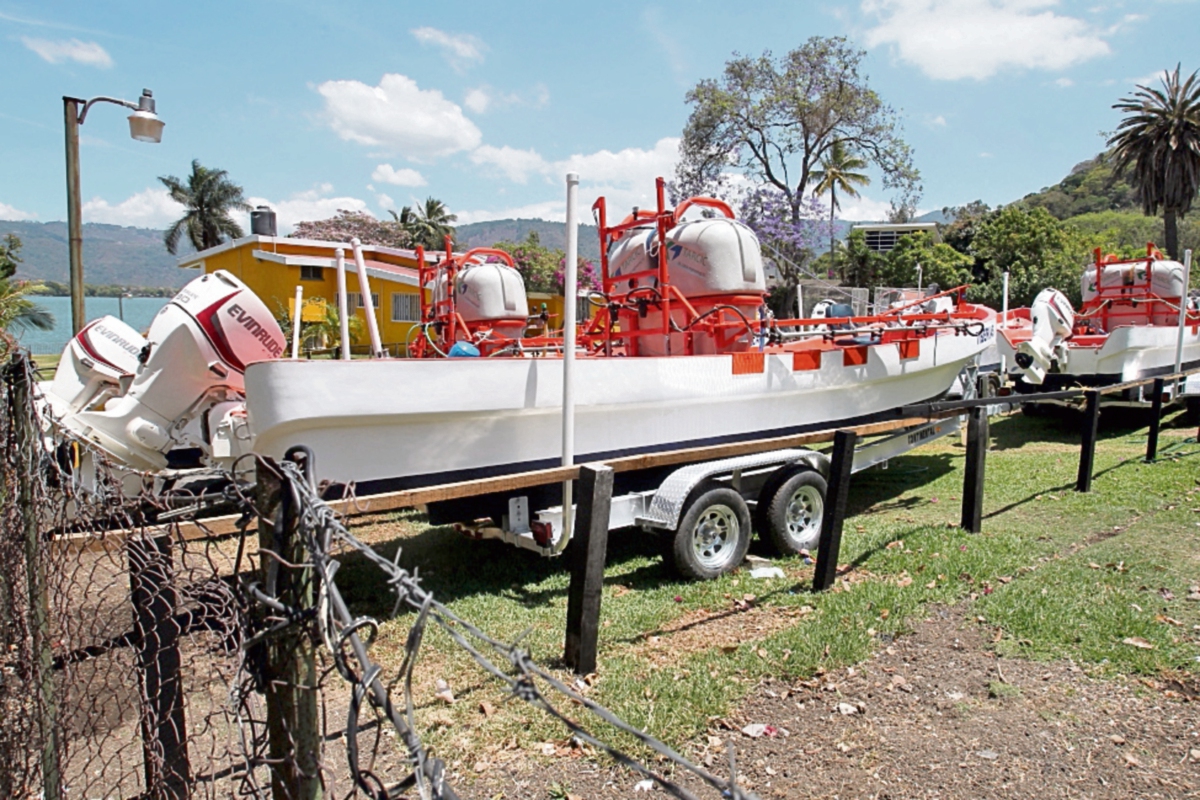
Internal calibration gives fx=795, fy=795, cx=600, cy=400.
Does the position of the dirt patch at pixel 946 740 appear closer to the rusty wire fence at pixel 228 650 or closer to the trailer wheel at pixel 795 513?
the rusty wire fence at pixel 228 650

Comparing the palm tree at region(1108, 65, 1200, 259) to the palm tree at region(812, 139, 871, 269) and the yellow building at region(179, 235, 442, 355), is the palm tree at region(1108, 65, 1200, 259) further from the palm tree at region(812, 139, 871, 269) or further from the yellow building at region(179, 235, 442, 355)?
the yellow building at region(179, 235, 442, 355)

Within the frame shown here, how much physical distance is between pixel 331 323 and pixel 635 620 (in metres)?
21.2

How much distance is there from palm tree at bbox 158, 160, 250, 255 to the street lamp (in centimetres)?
4595

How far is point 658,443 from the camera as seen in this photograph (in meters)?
6.30

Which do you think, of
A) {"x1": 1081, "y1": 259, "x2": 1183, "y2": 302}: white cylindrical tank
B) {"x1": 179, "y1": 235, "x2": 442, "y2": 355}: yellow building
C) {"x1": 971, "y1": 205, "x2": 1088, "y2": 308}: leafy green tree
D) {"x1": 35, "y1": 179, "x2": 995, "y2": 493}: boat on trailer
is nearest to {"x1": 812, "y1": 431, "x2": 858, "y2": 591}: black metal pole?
{"x1": 35, "y1": 179, "x2": 995, "y2": 493}: boat on trailer

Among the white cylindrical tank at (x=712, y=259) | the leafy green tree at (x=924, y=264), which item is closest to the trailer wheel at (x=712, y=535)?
the white cylindrical tank at (x=712, y=259)

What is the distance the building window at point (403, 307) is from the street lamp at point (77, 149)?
19.3m

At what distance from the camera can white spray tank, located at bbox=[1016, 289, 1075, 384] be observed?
11.2 metres

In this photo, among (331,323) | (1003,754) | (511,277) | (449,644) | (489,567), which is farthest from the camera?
(331,323)

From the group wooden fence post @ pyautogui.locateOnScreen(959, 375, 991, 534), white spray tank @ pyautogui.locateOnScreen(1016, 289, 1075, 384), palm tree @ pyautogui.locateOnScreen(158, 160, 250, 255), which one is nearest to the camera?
wooden fence post @ pyautogui.locateOnScreen(959, 375, 991, 534)

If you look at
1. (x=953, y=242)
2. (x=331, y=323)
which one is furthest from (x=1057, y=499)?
(x=953, y=242)

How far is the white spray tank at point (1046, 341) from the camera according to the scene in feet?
36.9

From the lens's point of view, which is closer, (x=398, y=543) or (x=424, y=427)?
(x=424, y=427)

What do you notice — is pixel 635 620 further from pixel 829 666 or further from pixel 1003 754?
pixel 1003 754
